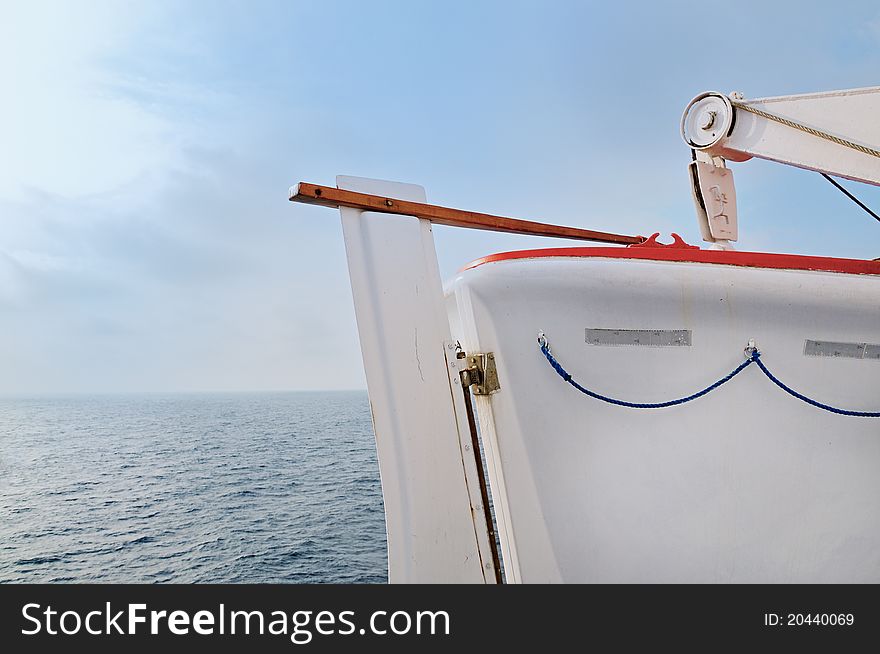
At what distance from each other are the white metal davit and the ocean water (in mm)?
10992

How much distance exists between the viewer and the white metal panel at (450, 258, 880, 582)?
253 centimetres

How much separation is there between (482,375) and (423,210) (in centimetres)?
68

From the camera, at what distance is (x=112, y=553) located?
20312 millimetres

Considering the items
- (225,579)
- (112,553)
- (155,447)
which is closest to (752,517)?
(225,579)

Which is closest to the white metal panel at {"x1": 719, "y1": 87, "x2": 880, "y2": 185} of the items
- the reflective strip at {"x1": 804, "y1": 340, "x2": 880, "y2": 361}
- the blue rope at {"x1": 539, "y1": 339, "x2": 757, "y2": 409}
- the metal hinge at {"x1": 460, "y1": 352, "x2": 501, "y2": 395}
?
the reflective strip at {"x1": 804, "y1": 340, "x2": 880, "y2": 361}

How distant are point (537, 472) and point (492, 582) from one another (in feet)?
1.42

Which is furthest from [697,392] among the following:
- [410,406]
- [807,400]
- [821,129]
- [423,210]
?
[821,129]

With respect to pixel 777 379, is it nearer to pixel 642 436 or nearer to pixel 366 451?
pixel 642 436

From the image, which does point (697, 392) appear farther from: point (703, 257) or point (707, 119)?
point (707, 119)

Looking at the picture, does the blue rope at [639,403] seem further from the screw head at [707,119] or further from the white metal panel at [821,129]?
the screw head at [707,119]

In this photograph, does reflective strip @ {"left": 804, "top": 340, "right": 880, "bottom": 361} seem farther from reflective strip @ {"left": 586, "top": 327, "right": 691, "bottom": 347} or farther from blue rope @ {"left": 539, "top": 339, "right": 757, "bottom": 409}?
reflective strip @ {"left": 586, "top": 327, "right": 691, "bottom": 347}

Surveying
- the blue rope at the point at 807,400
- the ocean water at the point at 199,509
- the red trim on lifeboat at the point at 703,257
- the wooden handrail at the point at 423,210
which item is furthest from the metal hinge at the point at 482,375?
the ocean water at the point at 199,509

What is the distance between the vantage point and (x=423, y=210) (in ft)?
8.50

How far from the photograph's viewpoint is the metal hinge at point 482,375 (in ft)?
8.35
